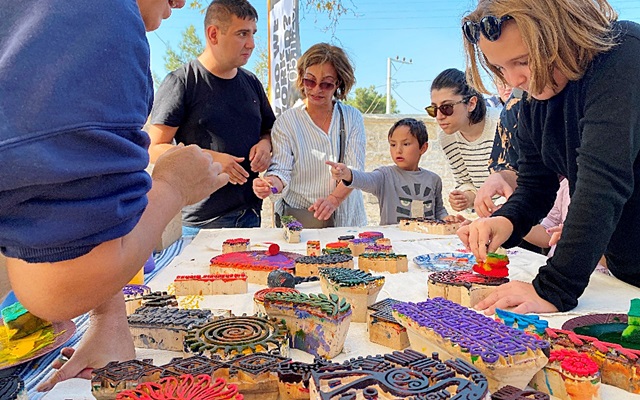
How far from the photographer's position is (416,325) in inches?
42.9

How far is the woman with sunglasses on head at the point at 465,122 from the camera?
3.07 meters

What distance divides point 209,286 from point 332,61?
6.14 feet

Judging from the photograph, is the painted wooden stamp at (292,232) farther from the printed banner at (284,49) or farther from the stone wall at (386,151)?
the stone wall at (386,151)

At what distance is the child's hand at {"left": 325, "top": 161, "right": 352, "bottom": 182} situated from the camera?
2.94 metres

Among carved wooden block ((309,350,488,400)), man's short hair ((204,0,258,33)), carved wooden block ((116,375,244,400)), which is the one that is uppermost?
man's short hair ((204,0,258,33))

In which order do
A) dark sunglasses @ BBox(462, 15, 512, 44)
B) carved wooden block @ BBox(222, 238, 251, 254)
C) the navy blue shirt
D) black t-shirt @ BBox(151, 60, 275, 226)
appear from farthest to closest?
black t-shirt @ BBox(151, 60, 275, 226), carved wooden block @ BBox(222, 238, 251, 254), dark sunglasses @ BBox(462, 15, 512, 44), the navy blue shirt

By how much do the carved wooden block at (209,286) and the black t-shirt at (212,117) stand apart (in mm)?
1480

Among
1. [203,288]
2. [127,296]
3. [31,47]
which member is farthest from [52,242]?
[203,288]

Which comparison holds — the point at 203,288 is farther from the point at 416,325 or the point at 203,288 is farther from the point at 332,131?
the point at 332,131

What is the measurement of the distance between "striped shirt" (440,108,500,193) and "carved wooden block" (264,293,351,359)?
2125 millimetres

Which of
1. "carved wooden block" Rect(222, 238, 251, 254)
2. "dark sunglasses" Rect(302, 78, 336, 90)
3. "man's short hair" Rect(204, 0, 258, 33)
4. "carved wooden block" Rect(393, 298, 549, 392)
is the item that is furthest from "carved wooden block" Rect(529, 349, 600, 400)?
"man's short hair" Rect(204, 0, 258, 33)

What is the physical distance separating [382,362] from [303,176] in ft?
7.60

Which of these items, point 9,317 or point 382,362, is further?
point 9,317

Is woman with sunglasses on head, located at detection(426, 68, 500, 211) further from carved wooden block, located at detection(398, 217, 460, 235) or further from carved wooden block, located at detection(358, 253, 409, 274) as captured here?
carved wooden block, located at detection(358, 253, 409, 274)
